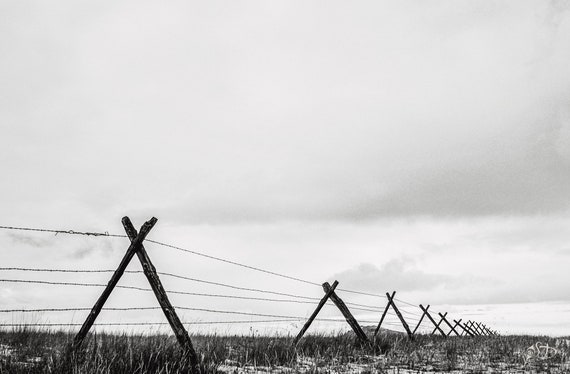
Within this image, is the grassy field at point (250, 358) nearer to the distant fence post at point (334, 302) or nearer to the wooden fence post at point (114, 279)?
the wooden fence post at point (114, 279)

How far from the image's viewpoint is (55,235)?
20.5 ft

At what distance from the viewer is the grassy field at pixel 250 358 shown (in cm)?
484

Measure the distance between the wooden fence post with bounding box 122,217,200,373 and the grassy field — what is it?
15 cm

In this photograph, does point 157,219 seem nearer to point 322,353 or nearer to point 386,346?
point 322,353

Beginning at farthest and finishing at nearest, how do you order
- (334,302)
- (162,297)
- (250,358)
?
1. (334,302)
2. (250,358)
3. (162,297)

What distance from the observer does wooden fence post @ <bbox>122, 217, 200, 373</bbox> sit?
5.86 metres

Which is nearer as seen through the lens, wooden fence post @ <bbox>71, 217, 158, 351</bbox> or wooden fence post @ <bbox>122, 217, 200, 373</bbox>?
wooden fence post @ <bbox>122, 217, 200, 373</bbox>

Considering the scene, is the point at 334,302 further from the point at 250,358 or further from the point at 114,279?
the point at 114,279

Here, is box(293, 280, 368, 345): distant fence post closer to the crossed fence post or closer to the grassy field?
the grassy field

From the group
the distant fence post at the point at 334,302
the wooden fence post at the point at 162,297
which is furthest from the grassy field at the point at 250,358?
the distant fence post at the point at 334,302

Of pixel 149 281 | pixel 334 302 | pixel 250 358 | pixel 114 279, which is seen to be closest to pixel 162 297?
pixel 149 281

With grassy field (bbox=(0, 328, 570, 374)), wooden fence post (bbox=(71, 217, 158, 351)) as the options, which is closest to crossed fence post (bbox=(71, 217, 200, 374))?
wooden fence post (bbox=(71, 217, 158, 351))

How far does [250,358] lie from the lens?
697 cm

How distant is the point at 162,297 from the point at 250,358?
5.86 ft
